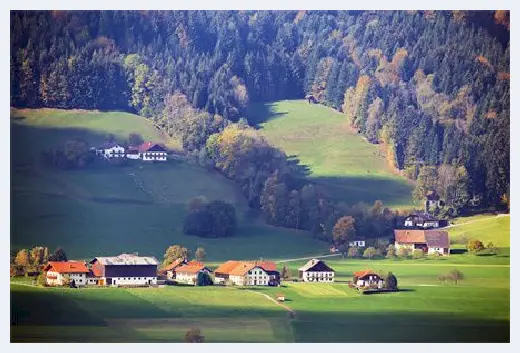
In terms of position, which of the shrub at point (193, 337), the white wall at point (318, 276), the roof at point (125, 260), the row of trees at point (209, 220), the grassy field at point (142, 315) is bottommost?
the shrub at point (193, 337)

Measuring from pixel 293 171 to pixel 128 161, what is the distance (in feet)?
13.4

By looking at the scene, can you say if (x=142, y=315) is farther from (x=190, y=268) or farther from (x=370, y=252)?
(x=370, y=252)

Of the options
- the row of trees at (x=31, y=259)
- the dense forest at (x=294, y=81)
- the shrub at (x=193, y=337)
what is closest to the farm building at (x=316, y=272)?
the dense forest at (x=294, y=81)

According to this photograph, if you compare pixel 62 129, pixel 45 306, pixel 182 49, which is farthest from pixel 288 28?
pixel 45 306

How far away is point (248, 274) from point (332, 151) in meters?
4.38

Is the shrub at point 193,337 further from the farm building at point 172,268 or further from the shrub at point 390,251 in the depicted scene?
the shrub at point 390,251

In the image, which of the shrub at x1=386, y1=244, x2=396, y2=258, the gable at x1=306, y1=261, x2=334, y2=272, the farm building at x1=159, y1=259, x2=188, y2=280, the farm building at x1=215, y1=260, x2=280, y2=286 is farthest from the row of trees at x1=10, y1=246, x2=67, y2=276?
the shrub at x1=386, y1=244, x2=396, y2=258

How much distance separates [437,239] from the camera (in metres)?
47.7

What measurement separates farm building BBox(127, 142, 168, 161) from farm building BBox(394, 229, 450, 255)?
606 cm

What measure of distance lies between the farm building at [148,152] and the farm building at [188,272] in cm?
303

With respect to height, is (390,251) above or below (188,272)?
above

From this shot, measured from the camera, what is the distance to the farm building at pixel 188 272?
46.1 metres

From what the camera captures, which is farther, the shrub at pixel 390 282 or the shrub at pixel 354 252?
the shrub at pixel 354 252

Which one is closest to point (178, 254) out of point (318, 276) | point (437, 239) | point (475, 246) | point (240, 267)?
point (240, 267)
